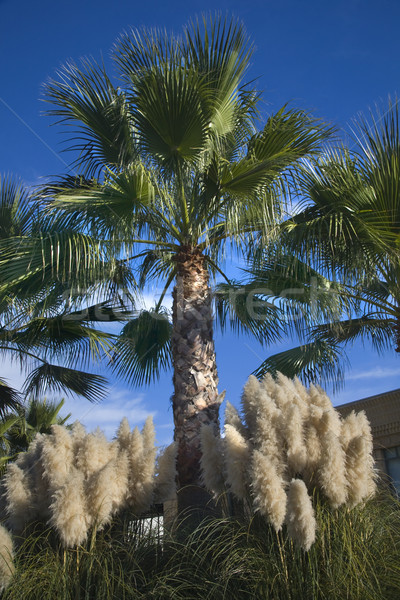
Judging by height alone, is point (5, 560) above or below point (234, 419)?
below

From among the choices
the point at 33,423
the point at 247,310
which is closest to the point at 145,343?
the point at 247,310

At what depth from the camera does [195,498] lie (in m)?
5.66

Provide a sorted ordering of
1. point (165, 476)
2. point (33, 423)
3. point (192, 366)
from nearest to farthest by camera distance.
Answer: point (165, 476) < point (192, 366) < point (33, 423)

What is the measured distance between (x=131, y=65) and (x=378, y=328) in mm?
6814

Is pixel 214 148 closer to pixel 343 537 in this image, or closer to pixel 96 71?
pixel 96 71

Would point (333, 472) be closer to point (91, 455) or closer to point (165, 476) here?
point (165, 476)

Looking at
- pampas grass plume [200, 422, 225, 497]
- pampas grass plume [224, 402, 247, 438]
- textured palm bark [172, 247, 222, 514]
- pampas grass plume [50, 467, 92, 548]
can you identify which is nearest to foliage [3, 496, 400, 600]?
pampas grass plume [50, 467, 92, 548]

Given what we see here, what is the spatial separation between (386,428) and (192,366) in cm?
691

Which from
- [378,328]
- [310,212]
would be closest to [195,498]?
[310,212]

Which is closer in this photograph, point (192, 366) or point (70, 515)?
point (70, 515)

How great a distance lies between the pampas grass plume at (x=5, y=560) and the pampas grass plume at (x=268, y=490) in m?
1.76

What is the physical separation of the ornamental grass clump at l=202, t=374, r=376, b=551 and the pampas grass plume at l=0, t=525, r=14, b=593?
1.51m

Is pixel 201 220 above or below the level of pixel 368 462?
above

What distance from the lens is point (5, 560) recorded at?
398 centimetres
